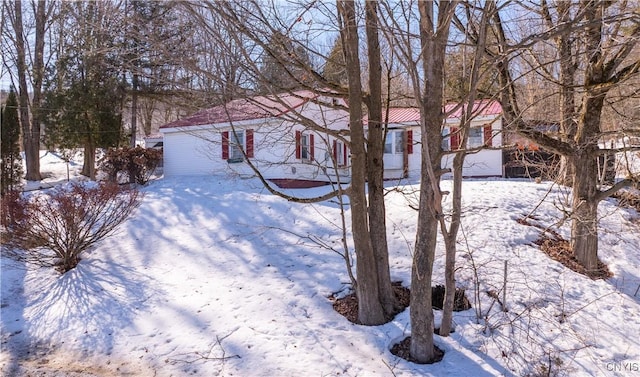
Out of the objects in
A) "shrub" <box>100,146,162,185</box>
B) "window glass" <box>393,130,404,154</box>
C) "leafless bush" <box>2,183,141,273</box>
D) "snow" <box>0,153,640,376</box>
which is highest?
"window glass" <box>393,130,404,154</box>

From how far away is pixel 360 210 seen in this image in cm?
→ 564

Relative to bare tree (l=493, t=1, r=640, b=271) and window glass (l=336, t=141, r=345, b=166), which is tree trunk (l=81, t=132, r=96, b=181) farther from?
bare tree (l=493, t=1, r=640, b=271)

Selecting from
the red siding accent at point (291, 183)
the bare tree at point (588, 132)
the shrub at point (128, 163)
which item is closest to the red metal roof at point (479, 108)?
the bare tree at point (588, 132)

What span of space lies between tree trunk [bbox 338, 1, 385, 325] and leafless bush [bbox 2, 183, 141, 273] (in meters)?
5.26

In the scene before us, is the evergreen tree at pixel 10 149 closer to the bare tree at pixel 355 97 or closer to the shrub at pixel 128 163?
the shrub at pixel 128 163

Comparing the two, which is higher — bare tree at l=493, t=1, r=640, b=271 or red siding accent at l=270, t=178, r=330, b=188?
bare tree at l=493, t=1, r=640, b=271

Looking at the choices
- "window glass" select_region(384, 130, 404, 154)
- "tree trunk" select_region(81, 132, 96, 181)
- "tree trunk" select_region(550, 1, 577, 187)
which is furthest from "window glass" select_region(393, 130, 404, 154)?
"tree trunk" select_region(81, 132, 96, 181)

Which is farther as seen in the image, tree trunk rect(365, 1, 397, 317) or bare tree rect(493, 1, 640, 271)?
bare tree rect(493, 1, 640, 271)

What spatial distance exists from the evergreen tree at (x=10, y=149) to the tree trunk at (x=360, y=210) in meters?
15.4

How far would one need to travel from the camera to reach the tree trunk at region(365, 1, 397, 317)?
5973 mm

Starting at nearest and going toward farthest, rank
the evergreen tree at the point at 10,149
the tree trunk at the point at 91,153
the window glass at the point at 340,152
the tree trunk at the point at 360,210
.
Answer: the tree trunk at the point at 360,210
the evergreen tree at the point at 10,149
the window glass at the point at 340,152
the tree trunk at the point at 91,153

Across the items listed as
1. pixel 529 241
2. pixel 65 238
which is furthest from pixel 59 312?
pixel 529 241

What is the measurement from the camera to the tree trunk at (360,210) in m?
5.60

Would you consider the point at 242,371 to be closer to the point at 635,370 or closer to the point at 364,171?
the point at 364,171
